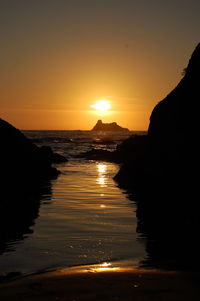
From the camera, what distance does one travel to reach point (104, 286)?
5203mm

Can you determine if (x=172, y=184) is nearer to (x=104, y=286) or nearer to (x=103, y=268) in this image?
(x=103, y=268)

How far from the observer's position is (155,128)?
1614 cm

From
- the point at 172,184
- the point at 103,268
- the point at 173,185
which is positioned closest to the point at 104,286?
the point at 103,268

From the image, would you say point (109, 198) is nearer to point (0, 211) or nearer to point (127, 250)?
point (0, 211)

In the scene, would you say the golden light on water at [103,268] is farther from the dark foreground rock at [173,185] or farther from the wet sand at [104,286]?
the dark foreground rock at [173,185]

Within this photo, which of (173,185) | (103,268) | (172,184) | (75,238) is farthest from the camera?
(172,184)

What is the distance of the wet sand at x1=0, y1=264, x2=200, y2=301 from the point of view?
4.82 m


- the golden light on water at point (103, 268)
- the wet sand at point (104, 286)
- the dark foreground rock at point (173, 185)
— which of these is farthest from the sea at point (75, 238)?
the wet sand at point (104, 286)

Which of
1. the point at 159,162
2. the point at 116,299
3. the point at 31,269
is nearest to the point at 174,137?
the point at 159,162

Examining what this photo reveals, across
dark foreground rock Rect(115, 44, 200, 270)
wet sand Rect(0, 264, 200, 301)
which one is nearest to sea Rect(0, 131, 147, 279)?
dark foreground rock Rect(115, 44, 200, 270)

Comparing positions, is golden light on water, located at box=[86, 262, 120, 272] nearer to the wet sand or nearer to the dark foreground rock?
the wet sand

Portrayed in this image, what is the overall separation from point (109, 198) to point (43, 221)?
436 cm

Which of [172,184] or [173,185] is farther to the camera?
[172,184]

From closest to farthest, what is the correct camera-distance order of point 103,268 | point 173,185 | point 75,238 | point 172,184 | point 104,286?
point 104,286
point 103,268
point 75,238
point 173,185
point 172,184
